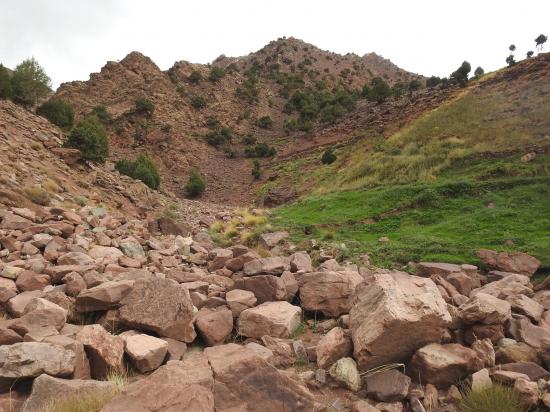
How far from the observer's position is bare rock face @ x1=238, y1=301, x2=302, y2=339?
581 centimetres

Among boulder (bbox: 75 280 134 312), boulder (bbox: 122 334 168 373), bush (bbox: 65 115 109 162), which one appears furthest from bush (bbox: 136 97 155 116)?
boulder (bbox: 122 334 168 373)

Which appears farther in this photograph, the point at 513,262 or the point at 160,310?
the point at 513,262

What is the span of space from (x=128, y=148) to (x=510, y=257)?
3725 centimetres

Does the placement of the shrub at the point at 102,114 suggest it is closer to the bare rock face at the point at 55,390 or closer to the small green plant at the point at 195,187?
the small green plant at the point at 195,187

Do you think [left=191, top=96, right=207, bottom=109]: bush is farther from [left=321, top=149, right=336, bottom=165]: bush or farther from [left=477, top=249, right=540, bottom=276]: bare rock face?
[left=477, top=249, right=540, bottom=276]: bare rock face

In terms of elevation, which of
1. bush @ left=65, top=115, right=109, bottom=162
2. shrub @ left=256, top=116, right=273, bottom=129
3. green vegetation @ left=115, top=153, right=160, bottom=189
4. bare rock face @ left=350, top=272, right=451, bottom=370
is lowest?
bare rock face @ left=350, top=272, right=451, bottom=370

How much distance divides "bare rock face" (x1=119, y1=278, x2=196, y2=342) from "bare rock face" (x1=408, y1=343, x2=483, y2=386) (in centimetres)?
285

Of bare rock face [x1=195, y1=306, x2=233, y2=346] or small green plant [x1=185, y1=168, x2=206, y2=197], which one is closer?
bare rock face [x1=195, y1=306, x2=233, y2=346]

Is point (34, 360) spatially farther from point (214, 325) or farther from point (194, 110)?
point (194, 110)

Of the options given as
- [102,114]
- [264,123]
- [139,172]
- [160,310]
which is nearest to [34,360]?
[160,310]

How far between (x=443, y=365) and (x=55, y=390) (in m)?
3.83

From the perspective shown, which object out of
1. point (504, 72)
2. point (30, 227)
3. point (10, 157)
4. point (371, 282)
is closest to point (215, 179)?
point (10, 157)

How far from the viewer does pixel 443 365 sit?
438 cm

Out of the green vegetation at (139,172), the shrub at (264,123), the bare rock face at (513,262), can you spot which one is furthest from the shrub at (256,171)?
the bare rock face at (513,262)
